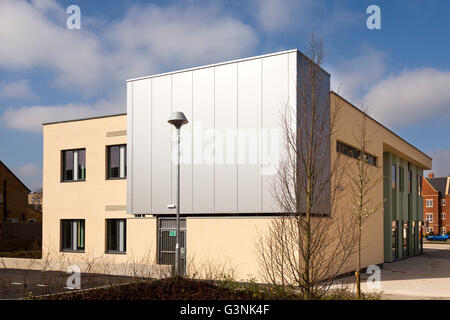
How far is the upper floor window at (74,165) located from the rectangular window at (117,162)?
1.70 m

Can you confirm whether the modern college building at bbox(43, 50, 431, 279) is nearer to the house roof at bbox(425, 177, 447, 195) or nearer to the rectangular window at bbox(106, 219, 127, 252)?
the rectangular window at bbox(106, 219, 127, 252)

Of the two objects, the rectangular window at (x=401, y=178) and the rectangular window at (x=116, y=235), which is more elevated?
the rectangular window at (x=401, y=178)

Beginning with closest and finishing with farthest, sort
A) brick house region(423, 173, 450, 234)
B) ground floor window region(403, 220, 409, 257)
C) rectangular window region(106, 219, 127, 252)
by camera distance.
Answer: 1. rectangular window region(106, 219, 127, 252)
2. ground floor window region(403, 220, 409, 257)
3. brick house region(423, 173, 450, 234)

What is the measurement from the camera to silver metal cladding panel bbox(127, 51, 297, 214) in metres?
19.0

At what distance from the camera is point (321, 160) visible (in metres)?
11.5

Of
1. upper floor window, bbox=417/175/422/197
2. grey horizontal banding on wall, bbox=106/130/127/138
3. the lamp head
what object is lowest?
upper floor window, bbox=417/175/422/197

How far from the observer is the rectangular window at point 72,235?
25.5m

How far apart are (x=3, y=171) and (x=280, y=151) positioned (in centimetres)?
3960

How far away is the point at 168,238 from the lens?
21.3m

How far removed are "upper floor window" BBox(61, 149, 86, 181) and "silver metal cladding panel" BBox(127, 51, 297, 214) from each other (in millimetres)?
4437

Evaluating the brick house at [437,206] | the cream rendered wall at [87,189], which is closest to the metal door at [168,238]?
the cream rendered wall at [87,189]

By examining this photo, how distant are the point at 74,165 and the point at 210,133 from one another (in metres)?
9.51

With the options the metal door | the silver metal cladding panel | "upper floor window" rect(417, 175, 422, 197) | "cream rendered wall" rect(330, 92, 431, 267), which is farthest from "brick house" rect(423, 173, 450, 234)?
the silver metal cladding panel

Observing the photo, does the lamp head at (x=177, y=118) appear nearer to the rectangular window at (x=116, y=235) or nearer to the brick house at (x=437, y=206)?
the rectangular window at (x=116, y=235)
